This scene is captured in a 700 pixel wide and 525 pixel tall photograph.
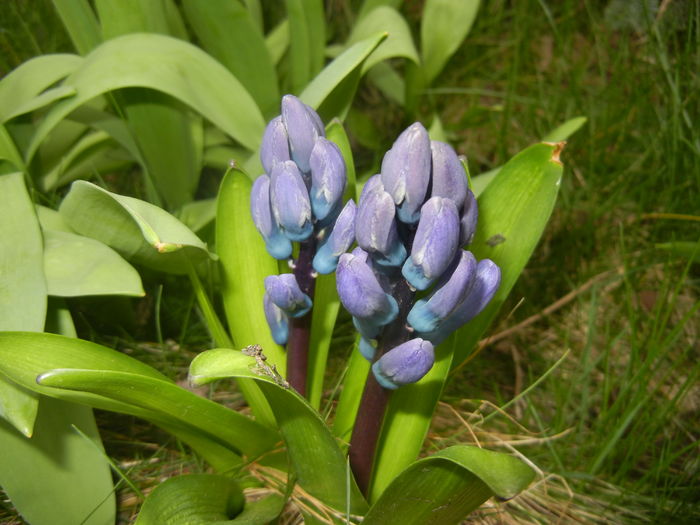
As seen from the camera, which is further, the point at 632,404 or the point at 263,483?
the point at 632,404

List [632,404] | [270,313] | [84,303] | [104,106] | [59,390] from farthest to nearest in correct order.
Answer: [104,106]
[84,303]
[632,404]
[270,313]
[59,390]

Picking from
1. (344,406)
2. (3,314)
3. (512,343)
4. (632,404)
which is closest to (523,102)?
(512,343)

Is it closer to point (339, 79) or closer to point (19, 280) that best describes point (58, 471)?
→ point (19, 280)

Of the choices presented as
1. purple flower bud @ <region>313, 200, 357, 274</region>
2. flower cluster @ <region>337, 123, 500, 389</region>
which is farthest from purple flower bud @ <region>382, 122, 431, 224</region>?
purple flower bud @ <region>313, 200, 357, 274</region>

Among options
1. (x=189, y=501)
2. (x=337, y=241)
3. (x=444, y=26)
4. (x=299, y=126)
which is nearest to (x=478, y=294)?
(x=337, y=241)

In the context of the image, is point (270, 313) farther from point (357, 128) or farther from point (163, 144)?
point (357, 128)

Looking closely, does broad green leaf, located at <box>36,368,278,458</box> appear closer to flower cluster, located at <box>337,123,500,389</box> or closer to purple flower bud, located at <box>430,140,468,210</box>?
flower cluster, located at <box>337,123,500,389</box>

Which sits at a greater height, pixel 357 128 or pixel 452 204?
pixel 452 204
